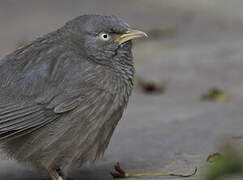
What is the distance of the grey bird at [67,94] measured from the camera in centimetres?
393

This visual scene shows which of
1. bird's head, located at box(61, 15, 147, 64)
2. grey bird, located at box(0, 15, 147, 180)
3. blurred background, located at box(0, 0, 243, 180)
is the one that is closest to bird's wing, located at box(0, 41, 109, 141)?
grey bird, located at box(0, 15, 147, 180)

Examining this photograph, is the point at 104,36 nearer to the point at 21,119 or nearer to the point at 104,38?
the point at 104,38

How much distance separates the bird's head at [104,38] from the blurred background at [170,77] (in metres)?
0.91

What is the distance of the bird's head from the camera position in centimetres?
418

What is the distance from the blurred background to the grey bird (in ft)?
1.72

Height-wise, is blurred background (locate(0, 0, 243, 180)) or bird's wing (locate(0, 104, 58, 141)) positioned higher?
bird's wing (locate(0, 104, 58, 141))

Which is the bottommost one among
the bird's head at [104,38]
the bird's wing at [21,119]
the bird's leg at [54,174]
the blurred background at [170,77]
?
the blurred background at [170,77]

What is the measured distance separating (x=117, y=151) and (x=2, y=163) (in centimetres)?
A: 95

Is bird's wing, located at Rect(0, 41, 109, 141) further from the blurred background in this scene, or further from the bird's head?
the blurred background

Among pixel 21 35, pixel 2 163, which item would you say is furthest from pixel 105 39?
pixel 21 35

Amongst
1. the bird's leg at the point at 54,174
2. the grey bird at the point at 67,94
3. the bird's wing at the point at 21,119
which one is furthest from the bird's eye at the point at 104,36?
the bird's leg at the point at 54,174

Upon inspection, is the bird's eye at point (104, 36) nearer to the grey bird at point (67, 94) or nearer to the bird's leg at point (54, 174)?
the grey bird at point (67, 94)

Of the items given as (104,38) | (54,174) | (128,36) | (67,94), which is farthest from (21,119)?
(128,36)

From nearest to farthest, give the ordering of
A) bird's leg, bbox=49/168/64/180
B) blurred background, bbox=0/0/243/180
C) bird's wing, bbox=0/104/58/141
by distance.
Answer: bird's wing, bbox=0/104/58/141 < bird's leg, bbox=49/168/64/180 < blurred background, bbox=0/0/243/180
